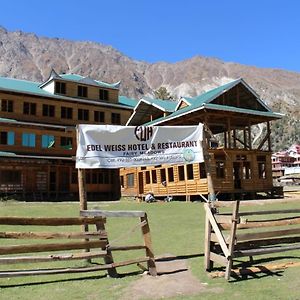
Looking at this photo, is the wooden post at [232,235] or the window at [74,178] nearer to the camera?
the wooden post at [232,235]

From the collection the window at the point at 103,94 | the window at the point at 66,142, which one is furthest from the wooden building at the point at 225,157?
the window at the point at 103,94

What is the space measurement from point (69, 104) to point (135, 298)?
38.2 m

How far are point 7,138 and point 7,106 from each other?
338cm

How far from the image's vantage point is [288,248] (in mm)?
9391

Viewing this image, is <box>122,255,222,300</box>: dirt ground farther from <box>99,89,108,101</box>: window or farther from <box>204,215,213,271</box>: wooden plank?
<box>99,89,108,101</box>: window

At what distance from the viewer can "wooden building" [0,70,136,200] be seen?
38875mm

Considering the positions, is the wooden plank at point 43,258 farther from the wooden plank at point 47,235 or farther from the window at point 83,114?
the window at point 83,114

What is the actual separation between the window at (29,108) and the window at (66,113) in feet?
10.1

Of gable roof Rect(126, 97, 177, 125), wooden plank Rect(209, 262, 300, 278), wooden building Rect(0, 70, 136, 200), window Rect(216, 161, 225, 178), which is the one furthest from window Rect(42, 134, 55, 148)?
wooden plank Rect(209, 262, 300, 278)

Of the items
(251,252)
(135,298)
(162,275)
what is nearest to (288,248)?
(251,252)

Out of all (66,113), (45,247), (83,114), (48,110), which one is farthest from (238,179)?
(45,247)

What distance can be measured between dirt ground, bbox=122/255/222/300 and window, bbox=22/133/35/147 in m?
32.9

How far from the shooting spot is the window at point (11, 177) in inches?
1503

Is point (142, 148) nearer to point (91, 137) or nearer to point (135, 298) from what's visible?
point (91, 137)
